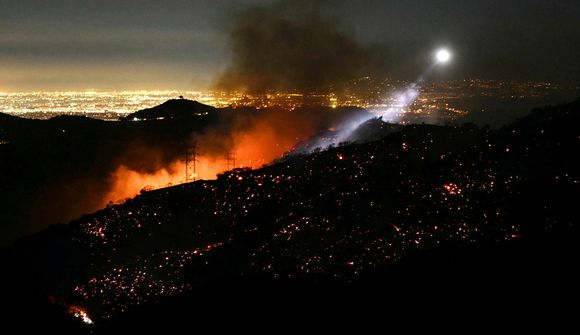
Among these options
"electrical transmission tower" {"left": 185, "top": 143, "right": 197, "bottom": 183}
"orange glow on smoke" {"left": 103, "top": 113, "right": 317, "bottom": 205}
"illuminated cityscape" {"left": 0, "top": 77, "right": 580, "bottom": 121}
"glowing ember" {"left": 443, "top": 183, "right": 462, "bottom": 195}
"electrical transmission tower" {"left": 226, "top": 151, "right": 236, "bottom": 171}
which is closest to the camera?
"glowing ember" {"left": 443, "top": 183, "right": 462, "bottom": 195}

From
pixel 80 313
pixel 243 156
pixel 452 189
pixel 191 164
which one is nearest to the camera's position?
pixel 80 313

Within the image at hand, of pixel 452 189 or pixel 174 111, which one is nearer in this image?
pixel 452 189

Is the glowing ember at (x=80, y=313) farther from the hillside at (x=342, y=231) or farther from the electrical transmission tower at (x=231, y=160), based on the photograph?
the electrical transmission tower at (x=231, y=160)

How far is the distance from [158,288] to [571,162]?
7892 millimetres

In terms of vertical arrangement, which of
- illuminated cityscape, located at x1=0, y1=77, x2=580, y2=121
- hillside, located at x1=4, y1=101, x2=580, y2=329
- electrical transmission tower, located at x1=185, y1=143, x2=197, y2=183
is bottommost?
electrical transmission tower, located at x1=185, y1=143, x2=197, y2=183

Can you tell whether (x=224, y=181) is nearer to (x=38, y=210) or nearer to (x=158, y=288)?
(x=158, y=288)

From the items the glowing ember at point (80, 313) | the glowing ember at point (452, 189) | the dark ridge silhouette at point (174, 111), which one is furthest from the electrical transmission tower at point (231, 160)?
the glowing ember at point (452, 189)

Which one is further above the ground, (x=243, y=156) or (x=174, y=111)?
(x=174, y=111)

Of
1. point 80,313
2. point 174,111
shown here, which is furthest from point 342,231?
point 174,111

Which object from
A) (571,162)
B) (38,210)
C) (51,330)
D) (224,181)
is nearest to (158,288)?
(51,330)

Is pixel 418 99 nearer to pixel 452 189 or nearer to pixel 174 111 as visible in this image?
pixel 174 111

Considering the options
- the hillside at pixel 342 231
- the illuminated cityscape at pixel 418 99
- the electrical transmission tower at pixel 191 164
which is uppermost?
the illuminated cityscape at pixel 418 99

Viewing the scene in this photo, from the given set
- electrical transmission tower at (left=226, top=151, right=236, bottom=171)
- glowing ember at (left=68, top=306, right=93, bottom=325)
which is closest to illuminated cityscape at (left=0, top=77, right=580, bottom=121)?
electrical transmission tower at (left=226, top=151, right=236, bottom=171)

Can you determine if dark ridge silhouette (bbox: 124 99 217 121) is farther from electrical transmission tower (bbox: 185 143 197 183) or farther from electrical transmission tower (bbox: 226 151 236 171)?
electrical transmission tower (bbox: 185 143 197 183)
